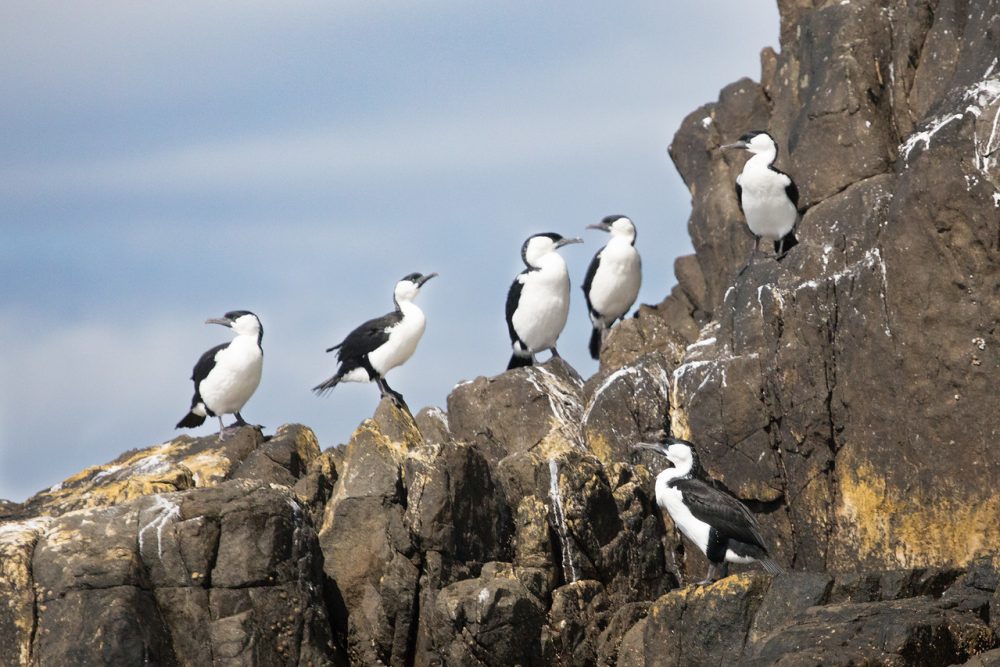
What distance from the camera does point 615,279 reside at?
20.3 meters

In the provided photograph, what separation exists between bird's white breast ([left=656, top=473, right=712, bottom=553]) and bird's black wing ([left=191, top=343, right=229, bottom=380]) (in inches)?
257

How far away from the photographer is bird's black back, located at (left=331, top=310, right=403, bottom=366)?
57.8 feet

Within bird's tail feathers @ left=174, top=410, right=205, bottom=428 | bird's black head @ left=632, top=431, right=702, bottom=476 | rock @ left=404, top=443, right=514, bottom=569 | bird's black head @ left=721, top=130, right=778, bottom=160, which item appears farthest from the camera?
bird's black head @ left=721, top=130, right=778, bottom=160

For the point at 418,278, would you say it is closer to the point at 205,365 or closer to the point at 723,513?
the point at 205,365

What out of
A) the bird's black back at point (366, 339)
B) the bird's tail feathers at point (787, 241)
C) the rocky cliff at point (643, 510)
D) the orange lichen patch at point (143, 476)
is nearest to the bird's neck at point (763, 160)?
the bird's tail feathers at point (787, 241)

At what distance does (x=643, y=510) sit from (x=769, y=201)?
4.64 m

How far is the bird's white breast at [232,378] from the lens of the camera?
1714 centimetres

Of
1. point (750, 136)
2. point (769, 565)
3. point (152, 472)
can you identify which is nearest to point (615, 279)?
point (750, 136)

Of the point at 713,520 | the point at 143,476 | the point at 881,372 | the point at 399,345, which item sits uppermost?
the point at 399,345

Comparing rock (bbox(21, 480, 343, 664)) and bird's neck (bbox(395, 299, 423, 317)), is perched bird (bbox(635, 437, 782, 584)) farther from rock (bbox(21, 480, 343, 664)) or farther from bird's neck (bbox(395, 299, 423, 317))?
bird's neck (bbox(395, 299, 423, 317))

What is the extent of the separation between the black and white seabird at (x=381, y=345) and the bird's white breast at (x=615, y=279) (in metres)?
3.30

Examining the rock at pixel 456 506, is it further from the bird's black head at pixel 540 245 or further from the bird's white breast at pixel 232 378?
the bird's black head at pixel 540 245

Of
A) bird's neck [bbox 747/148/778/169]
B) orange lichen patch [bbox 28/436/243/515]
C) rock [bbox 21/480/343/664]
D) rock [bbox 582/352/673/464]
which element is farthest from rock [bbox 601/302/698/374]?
rock [bbox 21/480/343/664]

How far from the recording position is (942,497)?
12914 mm
